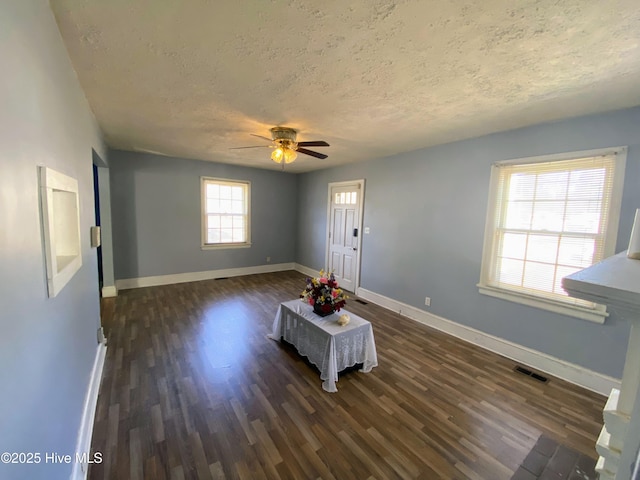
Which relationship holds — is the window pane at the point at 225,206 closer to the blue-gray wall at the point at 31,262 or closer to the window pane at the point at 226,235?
the window pane at the point at 226,235

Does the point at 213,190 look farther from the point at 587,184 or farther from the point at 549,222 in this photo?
the point at 587,184

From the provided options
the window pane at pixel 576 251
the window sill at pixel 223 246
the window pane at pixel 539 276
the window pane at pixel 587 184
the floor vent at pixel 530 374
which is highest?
the window pane at pixel 587 184

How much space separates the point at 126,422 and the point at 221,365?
843mm

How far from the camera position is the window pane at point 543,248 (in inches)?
106

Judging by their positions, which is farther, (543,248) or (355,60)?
(543,248)

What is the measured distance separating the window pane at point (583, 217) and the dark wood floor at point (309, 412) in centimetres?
149

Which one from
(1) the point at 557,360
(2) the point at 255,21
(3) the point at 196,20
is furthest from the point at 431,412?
(3) the point at 196,20

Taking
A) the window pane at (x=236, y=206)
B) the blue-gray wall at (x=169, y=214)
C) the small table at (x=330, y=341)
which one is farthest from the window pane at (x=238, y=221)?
the small table at (x=330, y=341)

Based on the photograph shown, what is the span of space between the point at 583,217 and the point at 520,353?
1.52 m

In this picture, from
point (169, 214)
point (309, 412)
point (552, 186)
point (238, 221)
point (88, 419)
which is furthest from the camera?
point (238, 221)

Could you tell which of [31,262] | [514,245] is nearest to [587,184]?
[514,245]

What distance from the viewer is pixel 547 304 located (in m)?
2.70

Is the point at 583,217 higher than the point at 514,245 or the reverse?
→ higher

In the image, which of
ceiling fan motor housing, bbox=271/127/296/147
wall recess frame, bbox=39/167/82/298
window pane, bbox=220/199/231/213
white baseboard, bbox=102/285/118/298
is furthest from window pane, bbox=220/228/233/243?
wall recess frame, bbox=39/167/82/298
